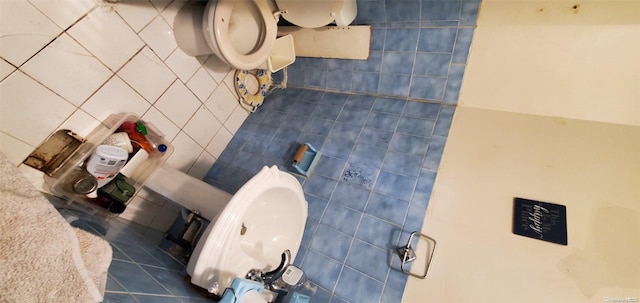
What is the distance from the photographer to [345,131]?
1500mm

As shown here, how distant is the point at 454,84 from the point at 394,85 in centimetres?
31

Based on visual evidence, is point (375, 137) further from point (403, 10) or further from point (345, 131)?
point (403, 10)

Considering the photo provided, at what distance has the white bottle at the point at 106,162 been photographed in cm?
94

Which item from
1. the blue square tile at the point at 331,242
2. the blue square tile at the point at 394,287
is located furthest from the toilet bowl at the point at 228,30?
the blue square tile at the point at 394,287

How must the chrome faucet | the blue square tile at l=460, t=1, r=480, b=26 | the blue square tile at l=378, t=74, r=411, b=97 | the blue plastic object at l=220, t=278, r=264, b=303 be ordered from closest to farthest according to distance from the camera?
the blue plastic object at l=220, t=278, r=264, b=303 < the chrome faucet < the blue square tile at l=460, t=1, r=480, b=26 < the blue square tile at l=378, t=74, r=411, b=97

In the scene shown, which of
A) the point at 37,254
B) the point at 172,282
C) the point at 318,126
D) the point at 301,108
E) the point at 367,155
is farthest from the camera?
the point at 301,108

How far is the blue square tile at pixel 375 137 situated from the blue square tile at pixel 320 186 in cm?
29

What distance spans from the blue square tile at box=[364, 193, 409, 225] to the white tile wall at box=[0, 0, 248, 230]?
1022mm

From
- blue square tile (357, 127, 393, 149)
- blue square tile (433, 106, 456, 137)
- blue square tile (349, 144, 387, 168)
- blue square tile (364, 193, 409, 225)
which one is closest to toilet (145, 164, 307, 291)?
blue square tile (364, 193, 409, 225)

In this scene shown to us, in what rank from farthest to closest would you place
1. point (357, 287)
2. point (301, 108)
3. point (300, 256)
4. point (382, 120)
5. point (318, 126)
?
1. point (301, 108)
2. point (318, 126)
3. point (382, 120)
4. point (300, 256)
5. point (357, 287)

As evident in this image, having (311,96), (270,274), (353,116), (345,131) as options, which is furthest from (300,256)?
(311,96)

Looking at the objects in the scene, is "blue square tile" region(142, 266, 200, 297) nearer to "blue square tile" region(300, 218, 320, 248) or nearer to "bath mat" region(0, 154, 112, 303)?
"bath mat" region(0, 154, 112, 303)

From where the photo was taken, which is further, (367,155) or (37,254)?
(367,155)

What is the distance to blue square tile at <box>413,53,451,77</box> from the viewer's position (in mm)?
1282
